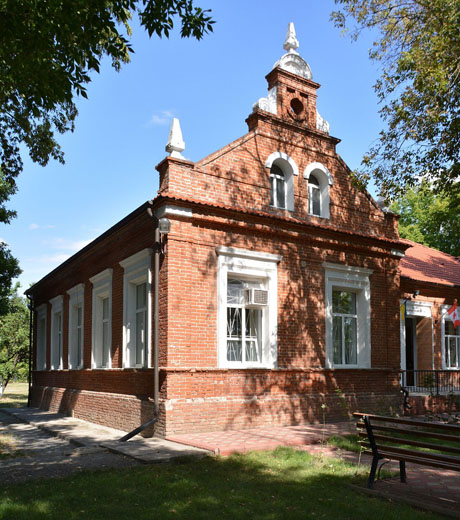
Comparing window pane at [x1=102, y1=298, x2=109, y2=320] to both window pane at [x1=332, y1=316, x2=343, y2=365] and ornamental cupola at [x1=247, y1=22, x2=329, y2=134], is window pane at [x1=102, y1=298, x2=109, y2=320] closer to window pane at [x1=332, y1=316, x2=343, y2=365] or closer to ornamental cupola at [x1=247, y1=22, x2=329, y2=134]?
window pane at [x1=332, y1=316, x2=343, y2=365]

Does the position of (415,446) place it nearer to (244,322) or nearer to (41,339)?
(244,322)

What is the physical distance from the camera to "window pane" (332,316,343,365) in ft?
46.8

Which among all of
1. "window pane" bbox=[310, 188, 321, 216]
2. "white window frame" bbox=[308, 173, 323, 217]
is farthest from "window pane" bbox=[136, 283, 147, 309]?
"window pane" bbox=[310, 188, 321, 216]

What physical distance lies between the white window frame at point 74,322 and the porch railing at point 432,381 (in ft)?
33.4

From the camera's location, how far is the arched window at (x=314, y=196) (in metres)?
14.4

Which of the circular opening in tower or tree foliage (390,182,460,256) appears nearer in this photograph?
the circular opening in tower

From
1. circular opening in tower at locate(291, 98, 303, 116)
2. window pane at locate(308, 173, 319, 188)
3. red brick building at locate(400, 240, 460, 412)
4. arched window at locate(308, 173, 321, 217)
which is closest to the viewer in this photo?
arched window at locate(308, 173, 321, 217)

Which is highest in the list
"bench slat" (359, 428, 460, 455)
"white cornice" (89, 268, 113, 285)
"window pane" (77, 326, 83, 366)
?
"white cornice" (89, 268, 113, 285)

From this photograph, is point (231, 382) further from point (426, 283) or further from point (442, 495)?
point (426, 283)

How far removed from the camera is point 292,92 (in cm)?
1445

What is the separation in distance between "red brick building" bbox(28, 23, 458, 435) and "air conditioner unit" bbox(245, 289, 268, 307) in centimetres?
5

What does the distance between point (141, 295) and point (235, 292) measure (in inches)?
101

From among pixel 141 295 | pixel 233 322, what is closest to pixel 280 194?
pixel 233 322

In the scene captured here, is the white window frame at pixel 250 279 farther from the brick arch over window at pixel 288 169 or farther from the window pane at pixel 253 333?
the brick arch over window at pixel 288 169
